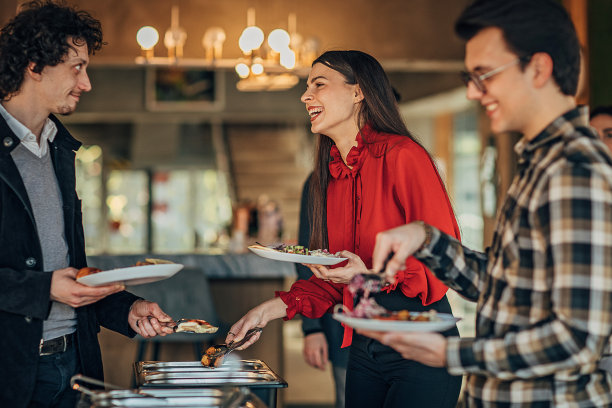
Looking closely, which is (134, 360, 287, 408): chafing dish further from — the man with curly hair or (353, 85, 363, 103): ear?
(353, 85, 363, 103): ear

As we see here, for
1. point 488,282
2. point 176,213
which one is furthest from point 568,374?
point 176,213

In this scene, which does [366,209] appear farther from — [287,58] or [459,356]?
[287,58]

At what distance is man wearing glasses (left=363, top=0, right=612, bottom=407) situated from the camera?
1257 mm

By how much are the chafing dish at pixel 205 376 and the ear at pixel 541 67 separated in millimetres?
898

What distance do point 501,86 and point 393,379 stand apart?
960 mm

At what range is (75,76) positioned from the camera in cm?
203

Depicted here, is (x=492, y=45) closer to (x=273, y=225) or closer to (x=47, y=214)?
(x=47, y=214)

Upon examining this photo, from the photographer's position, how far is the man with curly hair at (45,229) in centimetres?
183

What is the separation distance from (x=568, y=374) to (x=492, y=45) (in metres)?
0.65

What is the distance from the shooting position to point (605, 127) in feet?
9.29

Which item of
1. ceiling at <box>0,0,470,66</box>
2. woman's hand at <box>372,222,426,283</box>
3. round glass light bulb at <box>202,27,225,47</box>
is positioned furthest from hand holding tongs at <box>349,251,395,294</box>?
ceiling at <box>0,0,470,66</box>

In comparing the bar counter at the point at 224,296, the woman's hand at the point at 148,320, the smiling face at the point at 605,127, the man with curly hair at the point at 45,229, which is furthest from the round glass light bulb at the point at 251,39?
the woman's hand at the point at 148,320

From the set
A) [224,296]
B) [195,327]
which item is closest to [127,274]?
[195,327]

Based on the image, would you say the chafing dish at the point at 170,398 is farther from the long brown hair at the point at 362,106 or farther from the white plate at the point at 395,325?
the long brown hair at the point at 362,106
